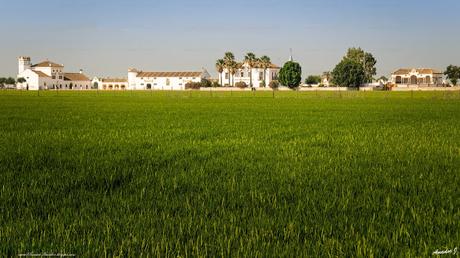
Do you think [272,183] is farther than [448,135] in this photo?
No

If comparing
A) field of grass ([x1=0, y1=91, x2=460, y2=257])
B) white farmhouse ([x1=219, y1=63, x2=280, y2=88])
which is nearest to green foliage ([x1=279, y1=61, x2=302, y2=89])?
white farmhouse ([x1=219, y1=63, x2=280, y2=88])

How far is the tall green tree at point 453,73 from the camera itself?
15193 cm

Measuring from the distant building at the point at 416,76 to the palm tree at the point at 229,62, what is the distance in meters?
62.8

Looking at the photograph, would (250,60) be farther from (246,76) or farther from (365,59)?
(365,59)

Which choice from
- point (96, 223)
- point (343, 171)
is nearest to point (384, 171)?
point (343, 171)

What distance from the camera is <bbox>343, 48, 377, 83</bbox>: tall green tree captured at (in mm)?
158500

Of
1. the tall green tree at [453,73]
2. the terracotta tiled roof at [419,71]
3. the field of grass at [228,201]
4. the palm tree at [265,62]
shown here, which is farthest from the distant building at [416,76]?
the field of grass at [228,201]

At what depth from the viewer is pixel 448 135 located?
1501 centimetres

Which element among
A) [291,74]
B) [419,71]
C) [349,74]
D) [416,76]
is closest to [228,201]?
[349,74]

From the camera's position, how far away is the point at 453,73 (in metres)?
153

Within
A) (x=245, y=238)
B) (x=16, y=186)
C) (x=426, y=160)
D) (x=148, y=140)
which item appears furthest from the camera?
(x=148, y=140)

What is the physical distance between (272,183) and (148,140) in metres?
6.60

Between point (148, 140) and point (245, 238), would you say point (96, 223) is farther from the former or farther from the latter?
point (148, 140)

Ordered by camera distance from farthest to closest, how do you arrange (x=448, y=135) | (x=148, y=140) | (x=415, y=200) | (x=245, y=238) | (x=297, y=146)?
(x=448, y=135), (x=148, y=140), (x=297, y=146), (x=415, y=200), (x=245, y=238)
